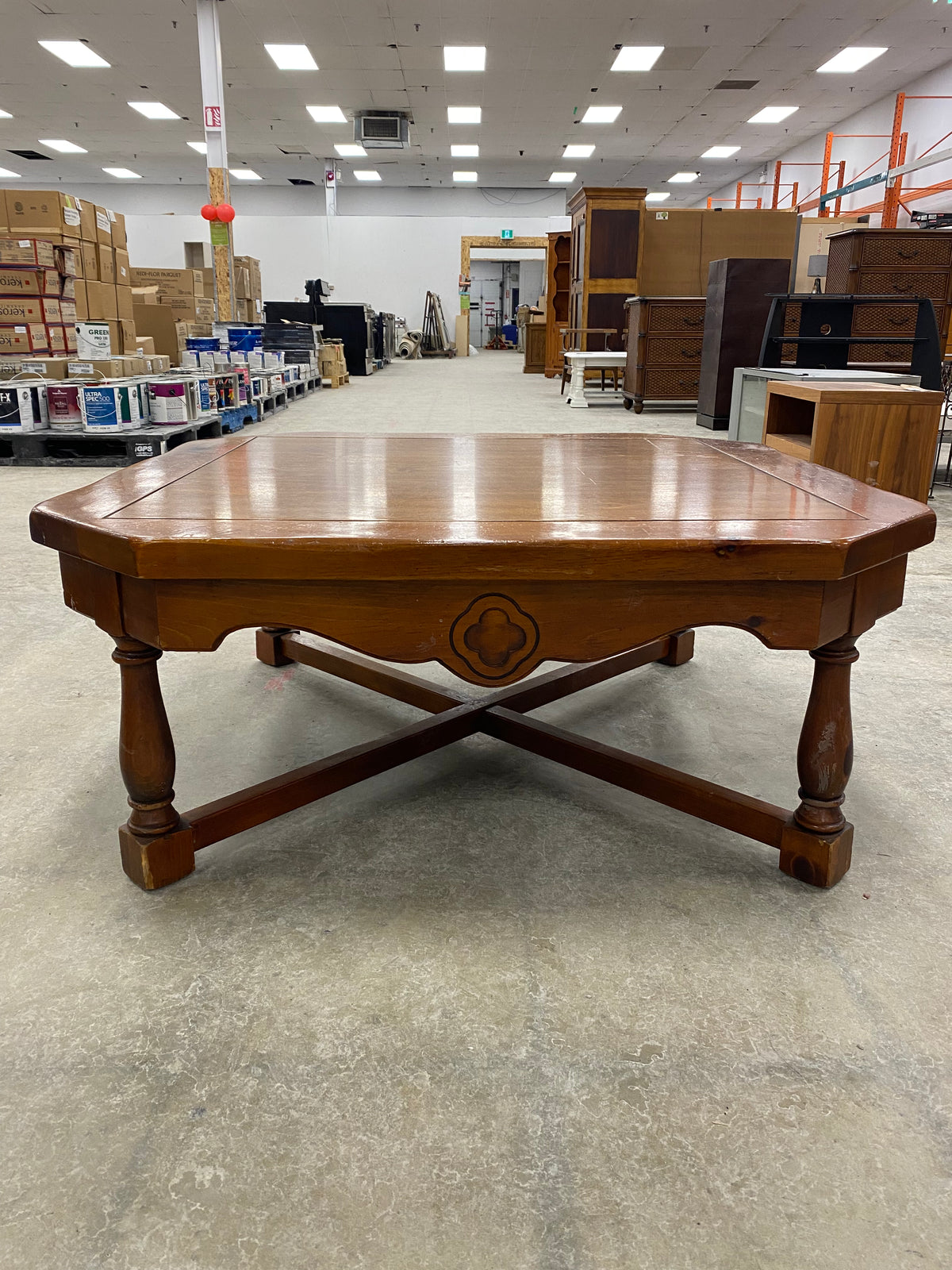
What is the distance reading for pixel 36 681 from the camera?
1903 millimetres

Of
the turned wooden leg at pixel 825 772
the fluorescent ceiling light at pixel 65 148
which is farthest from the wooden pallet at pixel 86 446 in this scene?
the fluorescent ceiling light at pixel 65 148

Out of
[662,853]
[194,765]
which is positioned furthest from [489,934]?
[194,765]

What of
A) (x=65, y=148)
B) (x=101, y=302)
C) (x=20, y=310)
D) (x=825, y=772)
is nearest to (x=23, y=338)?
(x=20, y=310)

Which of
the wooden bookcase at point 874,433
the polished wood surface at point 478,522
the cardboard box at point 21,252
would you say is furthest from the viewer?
the cardboard box at point 21,252

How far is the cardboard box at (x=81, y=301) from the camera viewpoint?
564 cm

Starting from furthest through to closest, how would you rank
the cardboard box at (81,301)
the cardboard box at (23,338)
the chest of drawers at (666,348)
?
the chest of drawers at (666,348) < the cardboard box at (81,301) < the cardboard box at (23,338)

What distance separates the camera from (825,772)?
45.8 inches

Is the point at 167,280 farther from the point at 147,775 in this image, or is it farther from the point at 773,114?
the point at 773,114

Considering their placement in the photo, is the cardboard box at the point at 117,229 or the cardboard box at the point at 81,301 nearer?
the cardboard box at the point at 81,301

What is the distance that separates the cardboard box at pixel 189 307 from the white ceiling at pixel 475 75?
312cm

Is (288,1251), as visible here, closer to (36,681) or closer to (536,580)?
(536,580)

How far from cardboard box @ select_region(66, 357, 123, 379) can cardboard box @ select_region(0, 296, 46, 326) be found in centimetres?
37

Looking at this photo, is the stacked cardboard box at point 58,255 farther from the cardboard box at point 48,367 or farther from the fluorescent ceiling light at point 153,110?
the fluorescent ceiling light at point 153,110

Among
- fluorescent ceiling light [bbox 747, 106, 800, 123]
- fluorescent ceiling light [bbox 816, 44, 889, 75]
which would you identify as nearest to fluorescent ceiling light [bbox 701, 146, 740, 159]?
fluorescent ceiling light [bbox 747, 106, 800, 123]
